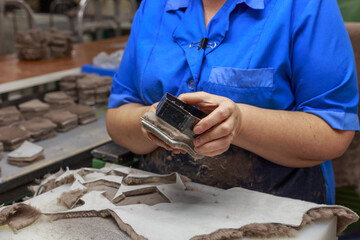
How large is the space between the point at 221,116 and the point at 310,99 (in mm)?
311

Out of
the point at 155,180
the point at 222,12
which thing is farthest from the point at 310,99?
the point at 155,180

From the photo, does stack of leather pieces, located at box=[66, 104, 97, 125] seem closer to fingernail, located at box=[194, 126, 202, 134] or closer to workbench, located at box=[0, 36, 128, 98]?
workbench, located at box=[0, 36, 128, 98]

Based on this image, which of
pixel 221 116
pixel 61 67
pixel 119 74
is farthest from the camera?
pixel 61 67

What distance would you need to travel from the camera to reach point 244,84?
106 centimetres

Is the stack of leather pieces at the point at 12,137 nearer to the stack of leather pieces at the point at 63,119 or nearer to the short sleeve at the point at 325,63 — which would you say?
the stack of leather pieces at the point at 63,119

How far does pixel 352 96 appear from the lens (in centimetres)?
104

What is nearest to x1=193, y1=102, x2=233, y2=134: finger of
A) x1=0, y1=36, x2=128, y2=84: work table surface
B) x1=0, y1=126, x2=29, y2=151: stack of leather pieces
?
x1=0, y1=126, x2=29, y2=151: stack of leather pieces

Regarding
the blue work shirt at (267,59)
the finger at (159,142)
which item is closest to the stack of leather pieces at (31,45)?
the blue work shirt at (267,59)

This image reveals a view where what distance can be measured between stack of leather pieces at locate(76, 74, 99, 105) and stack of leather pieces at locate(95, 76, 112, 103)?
0.02m

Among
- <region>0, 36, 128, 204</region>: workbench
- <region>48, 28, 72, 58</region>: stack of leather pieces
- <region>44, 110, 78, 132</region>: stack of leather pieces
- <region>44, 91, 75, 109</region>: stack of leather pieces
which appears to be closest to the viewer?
<region>0, 36, 128, 204</region>: workbench

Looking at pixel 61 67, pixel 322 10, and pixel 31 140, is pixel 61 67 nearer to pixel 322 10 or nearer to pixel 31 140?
pixel 31 140

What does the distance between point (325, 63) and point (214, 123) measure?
36 centimetres

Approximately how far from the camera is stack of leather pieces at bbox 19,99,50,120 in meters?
2.04

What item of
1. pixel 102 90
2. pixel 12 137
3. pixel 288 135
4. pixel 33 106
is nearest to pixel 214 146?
pixel 288 135
